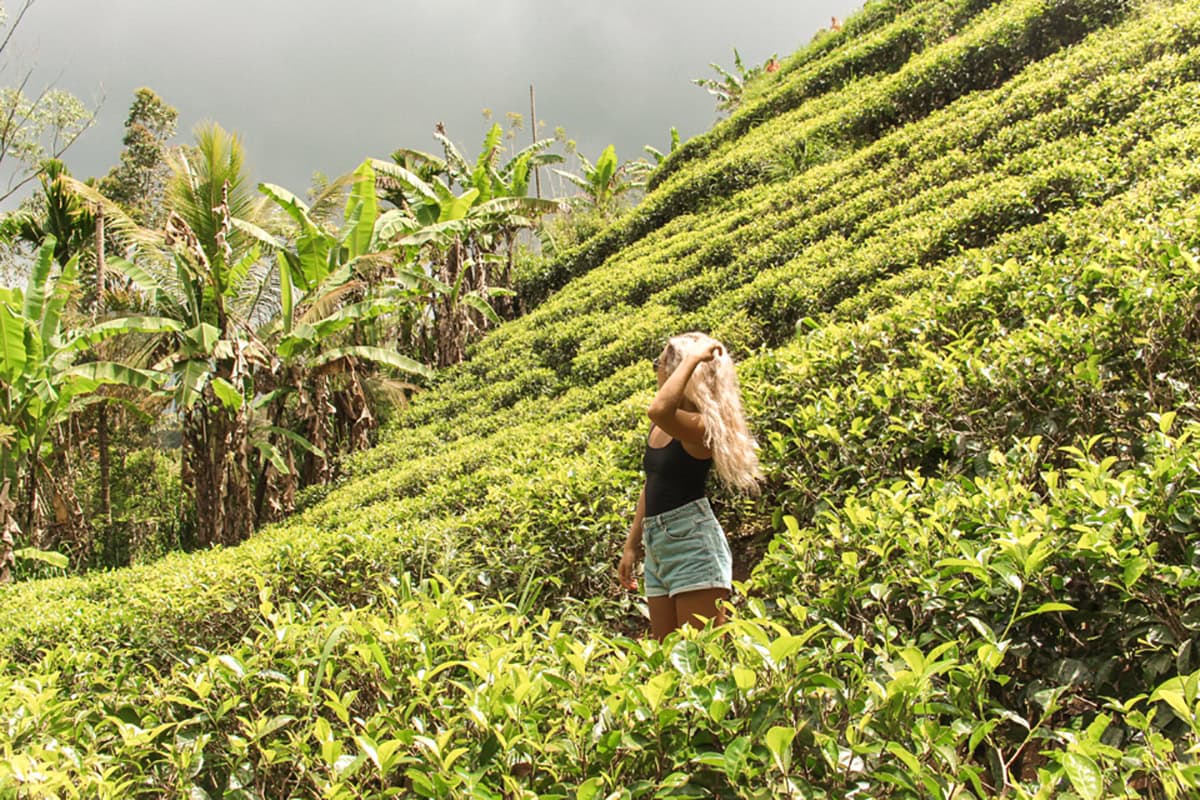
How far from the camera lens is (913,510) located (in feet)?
8.11

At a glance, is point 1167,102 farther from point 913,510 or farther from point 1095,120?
point 913,510

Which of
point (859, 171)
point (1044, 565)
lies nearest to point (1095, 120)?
point (859, 171)

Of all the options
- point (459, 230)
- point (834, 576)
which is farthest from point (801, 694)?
point (459, 230)

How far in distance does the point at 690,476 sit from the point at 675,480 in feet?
0.21

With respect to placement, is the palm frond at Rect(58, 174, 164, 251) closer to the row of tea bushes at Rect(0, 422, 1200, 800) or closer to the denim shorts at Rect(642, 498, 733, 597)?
the row of tea bushes at Rect(0, 422, 1200, 800)

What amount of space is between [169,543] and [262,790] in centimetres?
1349

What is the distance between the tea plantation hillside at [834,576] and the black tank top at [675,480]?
0.44 m

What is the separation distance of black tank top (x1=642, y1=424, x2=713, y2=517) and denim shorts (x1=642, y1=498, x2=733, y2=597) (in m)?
0.03

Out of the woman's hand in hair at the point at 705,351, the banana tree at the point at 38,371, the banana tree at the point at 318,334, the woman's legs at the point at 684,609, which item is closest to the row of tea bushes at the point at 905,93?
the banana tree at the point at 318,334

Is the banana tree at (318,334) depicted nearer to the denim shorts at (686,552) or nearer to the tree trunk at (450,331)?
the tree trunk at (450,331)

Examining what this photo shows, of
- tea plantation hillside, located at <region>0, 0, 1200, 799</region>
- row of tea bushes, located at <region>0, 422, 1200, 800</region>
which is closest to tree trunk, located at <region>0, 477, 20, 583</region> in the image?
tea plantation hillside, located at <region>0, 0, 1200, 799</region>

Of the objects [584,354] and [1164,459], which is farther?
[584,354]

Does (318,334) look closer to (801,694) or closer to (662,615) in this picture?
(662,615)

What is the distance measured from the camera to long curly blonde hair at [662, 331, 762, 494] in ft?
9.48
